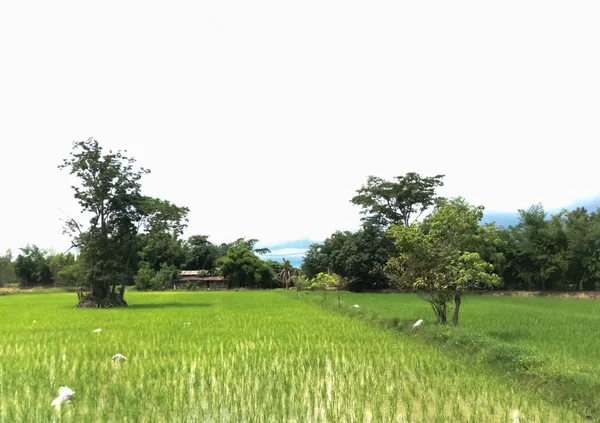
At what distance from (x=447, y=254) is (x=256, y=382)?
6235 millimetres

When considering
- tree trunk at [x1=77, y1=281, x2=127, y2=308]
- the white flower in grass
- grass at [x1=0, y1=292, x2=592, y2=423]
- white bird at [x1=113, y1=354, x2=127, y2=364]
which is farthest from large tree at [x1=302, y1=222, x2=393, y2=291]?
the white flower in grass

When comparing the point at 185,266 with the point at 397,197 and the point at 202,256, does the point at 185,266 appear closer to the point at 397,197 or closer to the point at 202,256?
the point at 202,256

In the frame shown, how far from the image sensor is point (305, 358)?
733 cm

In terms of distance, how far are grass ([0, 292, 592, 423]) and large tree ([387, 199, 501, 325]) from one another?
62.3 inches

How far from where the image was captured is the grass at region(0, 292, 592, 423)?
4.50 metres

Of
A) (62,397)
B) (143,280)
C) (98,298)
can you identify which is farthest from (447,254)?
(143,280)

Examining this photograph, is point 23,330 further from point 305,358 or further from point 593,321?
point 593,321

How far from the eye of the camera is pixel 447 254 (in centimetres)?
1026

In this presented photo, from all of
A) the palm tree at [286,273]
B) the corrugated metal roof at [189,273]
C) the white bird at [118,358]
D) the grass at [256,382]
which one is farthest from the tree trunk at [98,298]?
the corrugated metal roof at [189,273]

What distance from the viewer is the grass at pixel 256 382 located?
14.8 ft

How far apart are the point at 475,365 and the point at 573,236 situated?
85.0 ft

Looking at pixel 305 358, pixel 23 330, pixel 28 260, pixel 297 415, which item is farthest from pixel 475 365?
pixel 28 260

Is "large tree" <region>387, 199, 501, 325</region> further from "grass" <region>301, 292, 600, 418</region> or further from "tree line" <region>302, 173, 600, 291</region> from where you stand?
"tree line" <region>302, 173, 600, 291</region>

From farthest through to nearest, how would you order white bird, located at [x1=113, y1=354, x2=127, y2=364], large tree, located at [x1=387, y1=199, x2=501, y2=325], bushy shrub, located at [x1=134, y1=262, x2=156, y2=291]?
bushy shrub, located at [x1=134, y1=262, x2=156, y2=291]
large tree, located at [x1=387, y1=199, x2=501, y2=325]
white bird, located at [x1=113, y1=354, x2=127, y2=364]
